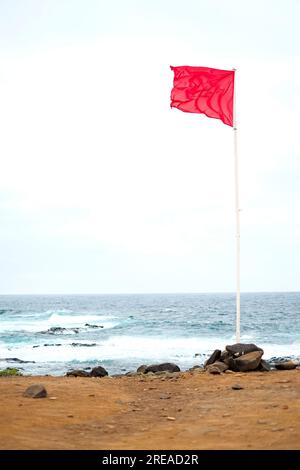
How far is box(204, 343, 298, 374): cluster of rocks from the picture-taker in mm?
12508

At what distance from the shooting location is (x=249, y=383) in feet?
35.4

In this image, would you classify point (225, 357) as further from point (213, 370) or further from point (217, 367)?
point (213, 370)

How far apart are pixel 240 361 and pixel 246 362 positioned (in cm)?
15

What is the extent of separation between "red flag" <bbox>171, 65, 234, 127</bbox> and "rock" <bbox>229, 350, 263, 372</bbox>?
637cm

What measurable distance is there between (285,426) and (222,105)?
380 inches

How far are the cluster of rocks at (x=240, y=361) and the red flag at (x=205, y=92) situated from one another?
6.24 metres

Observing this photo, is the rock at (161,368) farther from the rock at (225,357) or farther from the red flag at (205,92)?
the red flag at (205,92)

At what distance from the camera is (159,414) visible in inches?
335

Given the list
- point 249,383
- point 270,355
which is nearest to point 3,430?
point 249,383

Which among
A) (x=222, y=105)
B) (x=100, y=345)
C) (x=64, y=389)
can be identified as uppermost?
(x=222, y=105)

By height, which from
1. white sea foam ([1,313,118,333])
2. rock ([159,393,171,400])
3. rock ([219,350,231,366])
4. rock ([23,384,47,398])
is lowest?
white sea foam ([1,313,118,333])

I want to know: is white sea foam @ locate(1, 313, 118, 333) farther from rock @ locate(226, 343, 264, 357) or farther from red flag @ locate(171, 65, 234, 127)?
red flag @ locate(171, 65, 234, 127)

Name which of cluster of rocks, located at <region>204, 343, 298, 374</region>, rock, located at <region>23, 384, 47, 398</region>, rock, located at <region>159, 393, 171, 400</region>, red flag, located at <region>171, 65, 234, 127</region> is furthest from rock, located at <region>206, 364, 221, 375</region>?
red flag, located at <region>171, 65, 234, 127</region>
